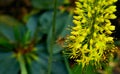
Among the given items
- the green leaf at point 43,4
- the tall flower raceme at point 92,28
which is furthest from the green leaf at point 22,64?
the tall flower raceme at point 92,28

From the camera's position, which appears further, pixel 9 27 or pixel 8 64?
pixel 9 27

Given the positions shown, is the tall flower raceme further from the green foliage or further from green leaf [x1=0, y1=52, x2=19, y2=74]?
green leaf [x1=0, y1=52, x2=19, y2=74]

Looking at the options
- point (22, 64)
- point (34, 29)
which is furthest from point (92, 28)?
point (34, 29)

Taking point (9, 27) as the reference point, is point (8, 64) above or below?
below

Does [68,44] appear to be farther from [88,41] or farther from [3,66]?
[3,66]

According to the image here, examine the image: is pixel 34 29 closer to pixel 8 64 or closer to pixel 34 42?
pixel 34 42

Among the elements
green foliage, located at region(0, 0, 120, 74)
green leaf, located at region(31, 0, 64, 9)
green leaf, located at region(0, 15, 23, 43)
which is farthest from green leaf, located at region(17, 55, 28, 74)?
green leaf, located at region(31, 0, 64, 9)

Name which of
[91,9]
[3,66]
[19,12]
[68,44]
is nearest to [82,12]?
[91,9]

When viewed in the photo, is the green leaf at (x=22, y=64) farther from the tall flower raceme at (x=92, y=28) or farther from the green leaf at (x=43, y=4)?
the tall flower raceme at (x=92, y=28)

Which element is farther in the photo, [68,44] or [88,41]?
[68,44]
